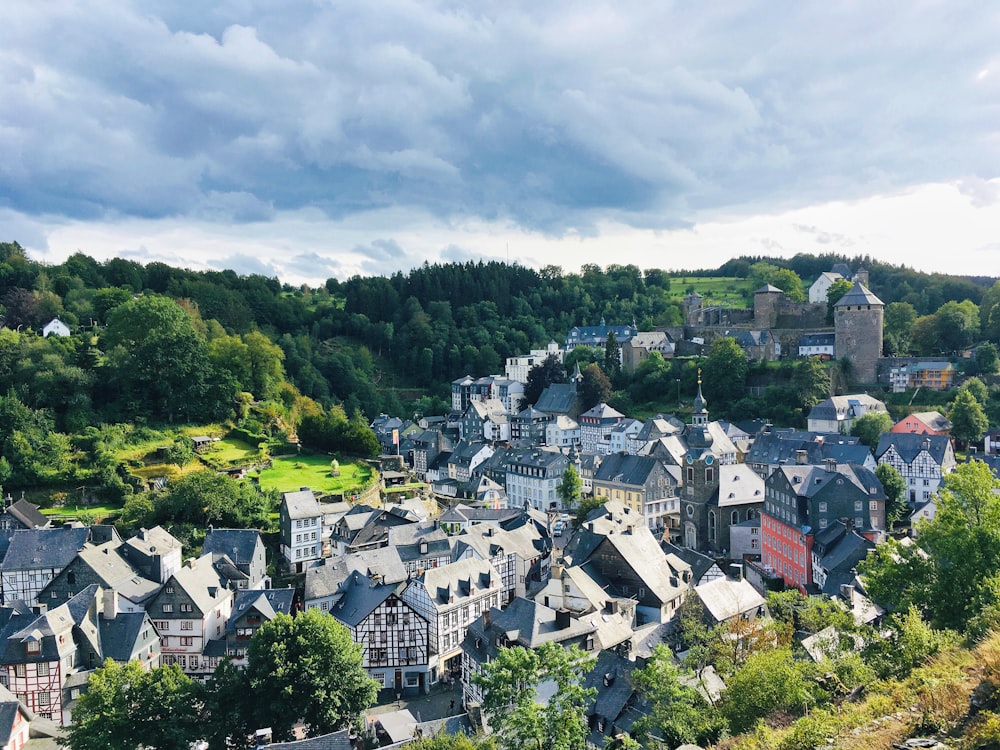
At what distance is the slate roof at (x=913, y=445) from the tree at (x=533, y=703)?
3799 centimetres

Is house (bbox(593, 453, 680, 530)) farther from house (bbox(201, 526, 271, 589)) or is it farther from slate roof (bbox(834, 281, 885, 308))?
slate roof (bbox(834, 281, 885, 308))

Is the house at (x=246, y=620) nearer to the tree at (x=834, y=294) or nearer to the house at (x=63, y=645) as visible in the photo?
the house at (x=63, y=645)

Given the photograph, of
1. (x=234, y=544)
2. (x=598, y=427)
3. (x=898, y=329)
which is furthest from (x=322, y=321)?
(x=898, y=329)

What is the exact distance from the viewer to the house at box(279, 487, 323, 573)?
138ft

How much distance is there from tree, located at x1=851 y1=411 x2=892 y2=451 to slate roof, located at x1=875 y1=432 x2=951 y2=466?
5.06m

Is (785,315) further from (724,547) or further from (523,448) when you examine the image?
(724,547)

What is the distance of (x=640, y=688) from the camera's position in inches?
914

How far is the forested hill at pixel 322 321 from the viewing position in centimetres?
5809

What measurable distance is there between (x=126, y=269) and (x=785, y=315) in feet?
248

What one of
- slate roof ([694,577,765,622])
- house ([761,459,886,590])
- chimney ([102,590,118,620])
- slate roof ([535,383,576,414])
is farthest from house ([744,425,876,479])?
chimney ([102,590,118,620])

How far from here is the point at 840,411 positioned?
206 ft

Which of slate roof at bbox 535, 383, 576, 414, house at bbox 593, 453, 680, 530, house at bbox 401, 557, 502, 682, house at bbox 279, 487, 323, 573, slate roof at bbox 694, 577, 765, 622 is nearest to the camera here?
slate roof at bbox 694, 577, 765, 622

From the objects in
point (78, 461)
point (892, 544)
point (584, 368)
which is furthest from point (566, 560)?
point (584, 368)

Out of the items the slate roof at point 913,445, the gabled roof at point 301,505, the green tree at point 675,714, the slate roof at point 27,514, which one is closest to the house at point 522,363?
the slate roof at point 913,445
